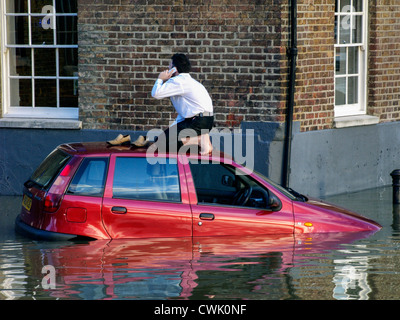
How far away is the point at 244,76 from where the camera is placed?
1247 centimetres

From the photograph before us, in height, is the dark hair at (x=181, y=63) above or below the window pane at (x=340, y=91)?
above

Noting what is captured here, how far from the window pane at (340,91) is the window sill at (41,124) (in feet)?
14.9

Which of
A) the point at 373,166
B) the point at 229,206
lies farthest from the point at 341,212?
the point at 373,166

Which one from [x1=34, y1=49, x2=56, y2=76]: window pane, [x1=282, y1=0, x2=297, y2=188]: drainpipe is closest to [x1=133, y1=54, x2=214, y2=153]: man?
[x1=282, y1=0, x2=297, y2=188]: drainpipe

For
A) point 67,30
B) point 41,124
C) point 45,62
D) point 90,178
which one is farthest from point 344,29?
point 90,178

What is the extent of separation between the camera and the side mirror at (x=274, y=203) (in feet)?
28.5

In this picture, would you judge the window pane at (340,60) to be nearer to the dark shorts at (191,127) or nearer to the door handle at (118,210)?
the dark shorts at (191,127)

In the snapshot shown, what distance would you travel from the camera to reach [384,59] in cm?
1434

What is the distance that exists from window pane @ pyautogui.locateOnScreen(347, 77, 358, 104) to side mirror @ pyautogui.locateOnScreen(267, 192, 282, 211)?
5933mm

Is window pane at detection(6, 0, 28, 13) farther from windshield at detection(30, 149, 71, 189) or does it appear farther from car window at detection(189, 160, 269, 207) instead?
car window at detection(189, 160, 269, 207)

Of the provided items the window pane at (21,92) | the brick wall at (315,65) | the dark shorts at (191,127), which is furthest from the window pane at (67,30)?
the dark shorts at (191,127)

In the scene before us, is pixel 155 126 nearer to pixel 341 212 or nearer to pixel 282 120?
pixel 282 120

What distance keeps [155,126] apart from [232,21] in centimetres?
211

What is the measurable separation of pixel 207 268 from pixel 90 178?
1.66m
